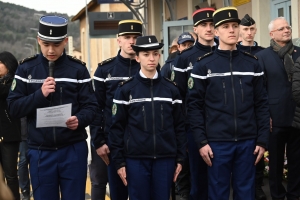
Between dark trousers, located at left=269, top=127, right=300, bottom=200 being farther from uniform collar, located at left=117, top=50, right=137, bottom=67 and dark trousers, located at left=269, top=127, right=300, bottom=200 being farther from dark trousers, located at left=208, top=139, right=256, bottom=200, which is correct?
uniform collar, located at left=117, top=50, right=137, bottom=67

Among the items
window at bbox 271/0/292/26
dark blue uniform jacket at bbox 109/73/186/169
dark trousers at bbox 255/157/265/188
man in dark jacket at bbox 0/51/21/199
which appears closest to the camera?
dark blue uniform jacket at bbox 109/73/186/169

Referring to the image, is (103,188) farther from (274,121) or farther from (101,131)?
(274,121)

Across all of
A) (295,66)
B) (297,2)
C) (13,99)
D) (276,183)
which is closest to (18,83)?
(13,99)

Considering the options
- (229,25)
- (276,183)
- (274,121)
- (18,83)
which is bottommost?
(276,183)

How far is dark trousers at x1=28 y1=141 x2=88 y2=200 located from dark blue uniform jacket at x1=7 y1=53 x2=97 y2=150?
70mm

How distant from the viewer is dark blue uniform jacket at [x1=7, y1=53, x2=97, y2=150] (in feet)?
17.6

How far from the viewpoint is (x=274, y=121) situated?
25.2ft

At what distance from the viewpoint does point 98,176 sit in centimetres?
701

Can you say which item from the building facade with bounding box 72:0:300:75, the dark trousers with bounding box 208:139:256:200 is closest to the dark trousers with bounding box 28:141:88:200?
the dark trousers with bounding box 208:139:256:200

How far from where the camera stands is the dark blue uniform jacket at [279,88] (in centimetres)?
754

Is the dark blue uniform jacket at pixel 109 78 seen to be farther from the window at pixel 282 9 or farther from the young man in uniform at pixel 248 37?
the window at pixel 282 9

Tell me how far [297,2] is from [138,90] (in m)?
6.59

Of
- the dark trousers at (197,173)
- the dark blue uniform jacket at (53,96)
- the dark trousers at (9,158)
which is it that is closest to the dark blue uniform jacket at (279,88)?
the dark trousers at (197,173)

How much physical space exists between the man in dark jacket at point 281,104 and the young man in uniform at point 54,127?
9.32ft
